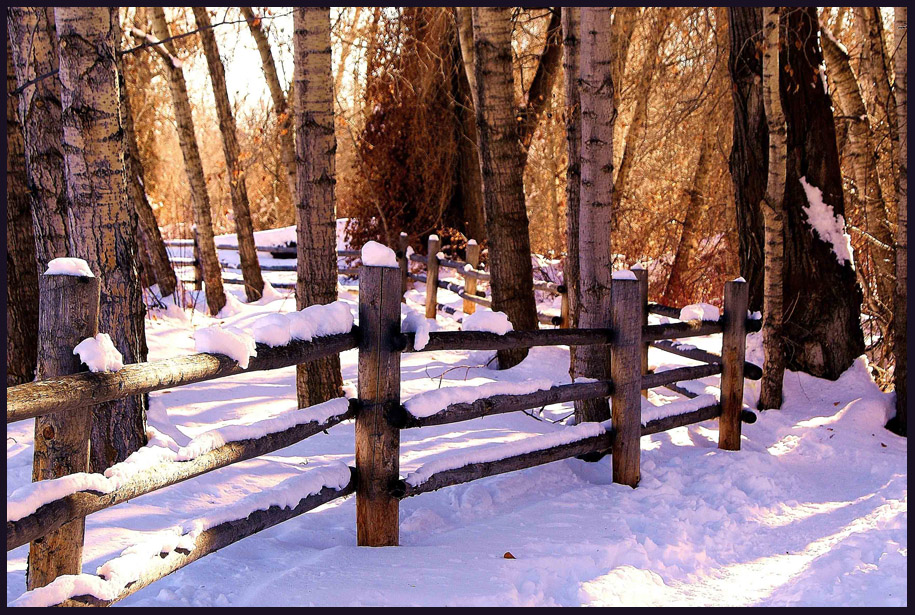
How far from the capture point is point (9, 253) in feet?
18.9

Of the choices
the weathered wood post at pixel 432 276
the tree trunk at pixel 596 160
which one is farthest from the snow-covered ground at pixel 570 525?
the weathered wood post at pixel 432 276

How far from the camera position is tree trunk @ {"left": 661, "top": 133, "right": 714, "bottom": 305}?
36.5 ft

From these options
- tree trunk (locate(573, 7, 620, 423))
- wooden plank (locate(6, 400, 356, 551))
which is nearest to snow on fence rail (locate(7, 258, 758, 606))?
wooden plank (locate(6, 400, 356, 551))

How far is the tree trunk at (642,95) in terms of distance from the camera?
1005cm

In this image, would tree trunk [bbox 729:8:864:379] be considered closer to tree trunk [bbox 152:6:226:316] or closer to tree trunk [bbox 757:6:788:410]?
tree trunk [bbox 757:6:788:410]

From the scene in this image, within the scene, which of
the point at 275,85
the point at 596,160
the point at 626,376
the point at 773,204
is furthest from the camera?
the point at 275,85

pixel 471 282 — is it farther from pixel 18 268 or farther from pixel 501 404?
pixel 501 404

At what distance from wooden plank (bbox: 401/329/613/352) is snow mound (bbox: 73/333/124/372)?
4.50ft

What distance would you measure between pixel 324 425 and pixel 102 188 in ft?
5.71

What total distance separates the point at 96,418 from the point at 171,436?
0.57 meters

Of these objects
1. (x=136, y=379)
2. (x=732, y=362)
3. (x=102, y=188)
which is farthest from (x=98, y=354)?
(x=732, y=362)

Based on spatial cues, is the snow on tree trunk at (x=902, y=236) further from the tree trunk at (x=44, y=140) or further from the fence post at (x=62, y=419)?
the tree trunk at (x=44, y=140)

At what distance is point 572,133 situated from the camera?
6613 mm

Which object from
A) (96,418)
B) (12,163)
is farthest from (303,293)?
(12,163)
